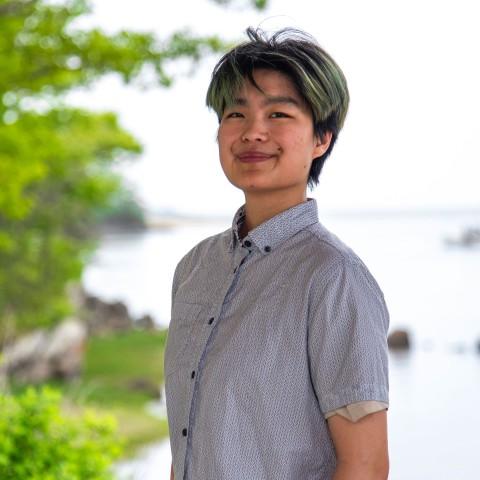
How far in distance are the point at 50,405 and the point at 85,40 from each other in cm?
216

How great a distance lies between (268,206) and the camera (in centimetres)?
98

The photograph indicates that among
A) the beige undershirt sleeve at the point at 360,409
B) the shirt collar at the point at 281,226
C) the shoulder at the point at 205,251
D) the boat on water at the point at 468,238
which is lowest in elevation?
the beige undershirt sleeve at the point at 360,409

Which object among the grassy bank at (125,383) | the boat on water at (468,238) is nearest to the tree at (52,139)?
the grassy bank at (125,383)

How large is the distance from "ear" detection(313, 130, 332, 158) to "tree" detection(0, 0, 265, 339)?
2.60m

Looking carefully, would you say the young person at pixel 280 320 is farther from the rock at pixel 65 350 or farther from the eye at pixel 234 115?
the rock at pixel 65 350

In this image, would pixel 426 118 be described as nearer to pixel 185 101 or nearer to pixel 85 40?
pixel 185 101

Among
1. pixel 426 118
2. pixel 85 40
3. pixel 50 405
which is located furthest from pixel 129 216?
pixel 50 405

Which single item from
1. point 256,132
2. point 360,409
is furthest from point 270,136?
point 360,409

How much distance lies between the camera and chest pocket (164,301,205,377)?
3.20 feet

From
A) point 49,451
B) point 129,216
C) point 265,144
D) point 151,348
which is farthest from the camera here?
point 129,216

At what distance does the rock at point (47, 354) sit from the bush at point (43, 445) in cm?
678

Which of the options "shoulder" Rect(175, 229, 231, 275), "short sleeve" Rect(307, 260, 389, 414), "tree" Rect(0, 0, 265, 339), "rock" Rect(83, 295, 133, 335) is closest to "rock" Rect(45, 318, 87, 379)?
"tree" Rect(0, 0, 265, 339)

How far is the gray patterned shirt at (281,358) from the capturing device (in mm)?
863

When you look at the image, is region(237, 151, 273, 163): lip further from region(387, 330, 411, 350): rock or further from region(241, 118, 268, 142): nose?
region(387, 330, 411, 350): rock
